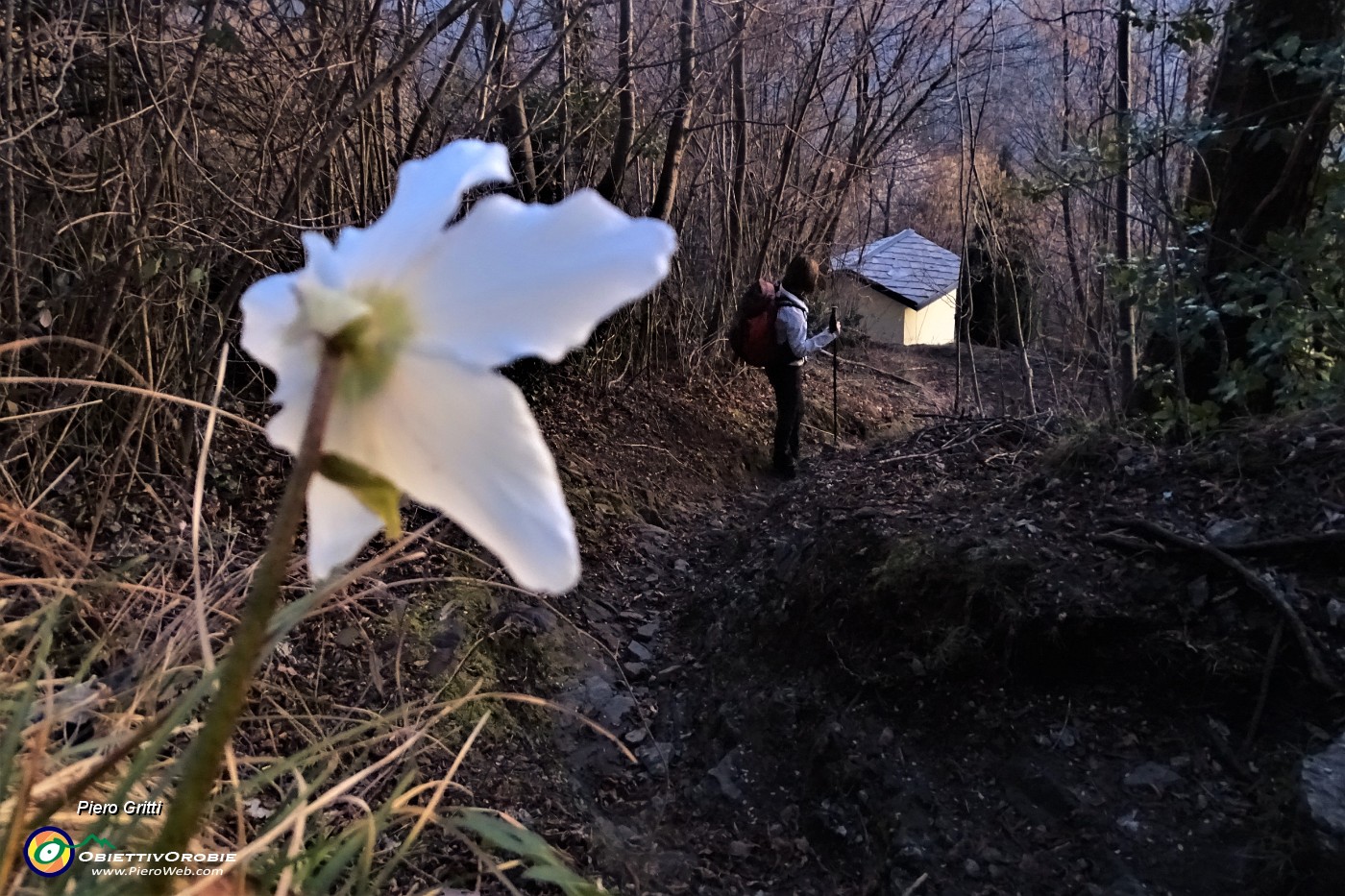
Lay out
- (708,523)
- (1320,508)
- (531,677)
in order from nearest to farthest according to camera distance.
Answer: (1320,508) → (531,677) → (708,523)

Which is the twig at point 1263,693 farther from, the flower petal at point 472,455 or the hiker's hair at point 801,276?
the hiker's hair at point 801,276

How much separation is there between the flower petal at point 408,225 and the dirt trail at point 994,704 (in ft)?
6.95

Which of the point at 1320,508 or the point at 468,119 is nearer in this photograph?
the point at 1320,508

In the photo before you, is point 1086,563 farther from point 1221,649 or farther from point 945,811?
point 945,811

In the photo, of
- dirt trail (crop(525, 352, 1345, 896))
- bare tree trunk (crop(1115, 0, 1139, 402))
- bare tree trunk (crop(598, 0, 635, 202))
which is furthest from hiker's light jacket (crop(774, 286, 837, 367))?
dirt trail (crop(525, 352, 1345, 896))

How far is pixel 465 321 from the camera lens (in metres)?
0.47

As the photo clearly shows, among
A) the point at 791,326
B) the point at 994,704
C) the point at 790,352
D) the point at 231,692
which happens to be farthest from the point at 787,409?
the point at 231,692

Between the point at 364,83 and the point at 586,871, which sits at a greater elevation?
the point at 364,83

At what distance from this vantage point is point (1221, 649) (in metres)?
2.21

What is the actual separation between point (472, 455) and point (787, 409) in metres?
5.11

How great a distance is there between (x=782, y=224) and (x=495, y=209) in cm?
690

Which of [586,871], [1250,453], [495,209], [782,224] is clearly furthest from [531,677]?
[782,224]

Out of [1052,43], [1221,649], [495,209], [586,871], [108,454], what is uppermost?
[1052,43]

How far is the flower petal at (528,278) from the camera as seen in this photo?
0.45m
